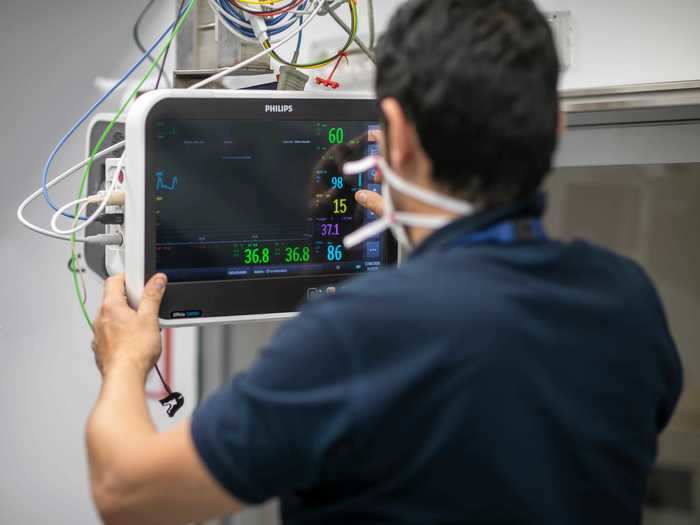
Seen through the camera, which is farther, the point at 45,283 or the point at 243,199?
the point at 45,283

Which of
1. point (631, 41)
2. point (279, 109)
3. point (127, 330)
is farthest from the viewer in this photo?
point (631, 41)

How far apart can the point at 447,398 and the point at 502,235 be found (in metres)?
0.18

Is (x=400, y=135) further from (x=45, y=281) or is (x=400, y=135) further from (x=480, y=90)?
(x=45, y=281)

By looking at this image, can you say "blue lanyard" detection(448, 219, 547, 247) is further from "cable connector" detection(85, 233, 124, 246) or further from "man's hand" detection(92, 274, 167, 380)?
"cable connector" detection(85, 233, 124, 246)

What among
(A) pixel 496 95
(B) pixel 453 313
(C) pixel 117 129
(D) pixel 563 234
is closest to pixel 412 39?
(A) pixel 496 95

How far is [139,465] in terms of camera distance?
0.81m

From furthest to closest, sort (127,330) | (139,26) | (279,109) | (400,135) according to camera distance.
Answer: (139,26) → (279,109) → (127,330) → (400,135)

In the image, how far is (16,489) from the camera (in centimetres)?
218

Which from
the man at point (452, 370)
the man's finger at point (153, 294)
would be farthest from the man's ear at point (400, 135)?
the man's finger at point (153, 294)

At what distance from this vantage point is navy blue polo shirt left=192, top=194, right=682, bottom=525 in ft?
2.39

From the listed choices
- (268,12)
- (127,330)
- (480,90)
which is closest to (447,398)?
(480,90)

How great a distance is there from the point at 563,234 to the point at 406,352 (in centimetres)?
120

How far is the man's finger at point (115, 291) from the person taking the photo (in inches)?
45.1

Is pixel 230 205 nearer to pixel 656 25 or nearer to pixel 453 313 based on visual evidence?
pixel 453 313
